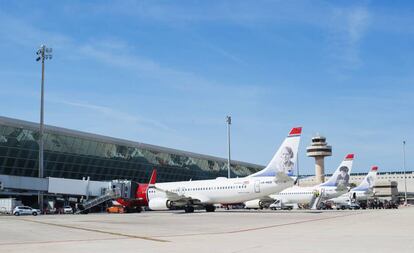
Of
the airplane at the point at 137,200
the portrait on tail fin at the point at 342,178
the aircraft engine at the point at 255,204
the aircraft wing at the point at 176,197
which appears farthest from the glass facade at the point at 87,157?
the portrait on tail fin at the point at 342,178

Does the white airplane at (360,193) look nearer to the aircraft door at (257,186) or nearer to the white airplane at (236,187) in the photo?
the white airplane at (236,187)

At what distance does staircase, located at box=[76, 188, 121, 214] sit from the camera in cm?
5725

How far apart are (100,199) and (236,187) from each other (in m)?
19.0

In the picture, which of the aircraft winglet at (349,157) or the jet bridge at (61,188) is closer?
the jet bridge at (61,188)

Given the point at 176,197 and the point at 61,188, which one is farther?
the point at 61,188

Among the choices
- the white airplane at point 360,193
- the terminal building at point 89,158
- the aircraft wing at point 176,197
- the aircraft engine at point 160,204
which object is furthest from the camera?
the white airplane at point 360,193

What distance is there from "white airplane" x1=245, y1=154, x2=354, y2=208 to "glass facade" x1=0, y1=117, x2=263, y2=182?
24.6 meters

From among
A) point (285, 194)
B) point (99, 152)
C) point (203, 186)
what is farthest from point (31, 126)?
point (285, 194)

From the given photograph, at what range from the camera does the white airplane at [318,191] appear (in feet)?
210

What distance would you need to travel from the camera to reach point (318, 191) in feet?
212

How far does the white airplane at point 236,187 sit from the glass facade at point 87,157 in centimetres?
1964

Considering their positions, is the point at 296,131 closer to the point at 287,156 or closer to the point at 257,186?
the point at 287,156

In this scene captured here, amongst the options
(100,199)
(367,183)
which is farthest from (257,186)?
(367,183)

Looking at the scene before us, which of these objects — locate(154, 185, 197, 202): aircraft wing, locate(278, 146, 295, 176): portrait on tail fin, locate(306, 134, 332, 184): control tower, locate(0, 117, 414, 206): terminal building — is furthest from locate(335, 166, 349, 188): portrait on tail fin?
locate(306, 134, 332, 184): control tower
